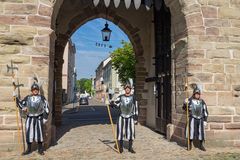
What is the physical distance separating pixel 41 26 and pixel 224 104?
4109 millimetres

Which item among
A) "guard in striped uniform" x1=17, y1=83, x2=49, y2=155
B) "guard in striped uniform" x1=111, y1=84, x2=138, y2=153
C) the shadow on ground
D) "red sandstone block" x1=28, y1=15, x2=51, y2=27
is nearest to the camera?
"guard in striped uniform" x1=17, y1=83, x2=49, y2=155

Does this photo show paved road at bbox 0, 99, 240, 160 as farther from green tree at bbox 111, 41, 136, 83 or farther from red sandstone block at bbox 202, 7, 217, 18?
green tree at bbox 111, 41, 136, 83

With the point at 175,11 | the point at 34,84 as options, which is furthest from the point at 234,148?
the point at 34,84

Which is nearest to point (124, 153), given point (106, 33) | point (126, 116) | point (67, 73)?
point (126, 116)

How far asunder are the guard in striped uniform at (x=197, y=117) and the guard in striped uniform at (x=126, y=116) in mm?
1135

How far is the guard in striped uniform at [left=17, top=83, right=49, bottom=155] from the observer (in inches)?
238

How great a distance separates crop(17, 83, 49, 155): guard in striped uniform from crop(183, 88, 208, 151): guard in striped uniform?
290 centimetres

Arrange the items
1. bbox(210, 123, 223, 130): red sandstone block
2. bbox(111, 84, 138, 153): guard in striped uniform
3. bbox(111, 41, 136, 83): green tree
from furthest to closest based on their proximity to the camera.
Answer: bbox(111, 41, 136, 83): green tree < bbox(210, 123, 223, 130): red sandstone block < bbox(111, 84, 138, 153): guard in striped uniform

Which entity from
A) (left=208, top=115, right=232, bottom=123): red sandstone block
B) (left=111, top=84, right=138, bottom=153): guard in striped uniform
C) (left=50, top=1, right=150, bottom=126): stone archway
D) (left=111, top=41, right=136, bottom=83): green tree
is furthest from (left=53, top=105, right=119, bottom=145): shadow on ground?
(left=111, top=41, right=136, bottom=83): green tree

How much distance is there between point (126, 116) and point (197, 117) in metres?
1.43

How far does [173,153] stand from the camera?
6.35 metres

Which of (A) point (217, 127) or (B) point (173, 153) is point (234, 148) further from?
(B) point (173, 153)

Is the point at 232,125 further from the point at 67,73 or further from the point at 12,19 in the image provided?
the point at 67,73

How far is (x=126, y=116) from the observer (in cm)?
669
